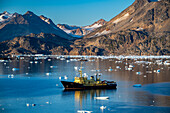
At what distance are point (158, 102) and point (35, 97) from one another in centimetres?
2190

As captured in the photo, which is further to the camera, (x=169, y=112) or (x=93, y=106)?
(x=93, y=106)

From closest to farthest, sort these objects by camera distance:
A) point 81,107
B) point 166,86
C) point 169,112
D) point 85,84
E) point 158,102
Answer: point 169,112 → point 81,107 → point 158,102 → point 85,84 → point 166,86

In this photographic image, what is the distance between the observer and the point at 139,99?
167 feet

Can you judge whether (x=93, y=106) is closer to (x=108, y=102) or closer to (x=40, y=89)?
(x=108, y=102)

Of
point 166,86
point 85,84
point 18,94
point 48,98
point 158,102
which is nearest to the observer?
point 158,102

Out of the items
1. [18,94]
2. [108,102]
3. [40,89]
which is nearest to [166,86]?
[108,102]

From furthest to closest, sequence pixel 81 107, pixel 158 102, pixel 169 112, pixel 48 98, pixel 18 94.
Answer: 1. pixel 18 94
2. pixel 48 98
3. pixel 158 102
4. pixel 81 107
5. pixel 169 112

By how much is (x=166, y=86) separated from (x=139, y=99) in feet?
58.8

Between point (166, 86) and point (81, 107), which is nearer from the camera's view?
point (81, 107)

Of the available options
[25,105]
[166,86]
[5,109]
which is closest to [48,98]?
[25,105]

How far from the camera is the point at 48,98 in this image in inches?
2045

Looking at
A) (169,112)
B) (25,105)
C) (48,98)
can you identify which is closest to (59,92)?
(48,98)

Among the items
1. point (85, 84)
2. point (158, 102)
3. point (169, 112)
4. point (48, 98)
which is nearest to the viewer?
point (169, 112)

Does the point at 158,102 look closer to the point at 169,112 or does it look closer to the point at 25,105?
the point at 169,112
